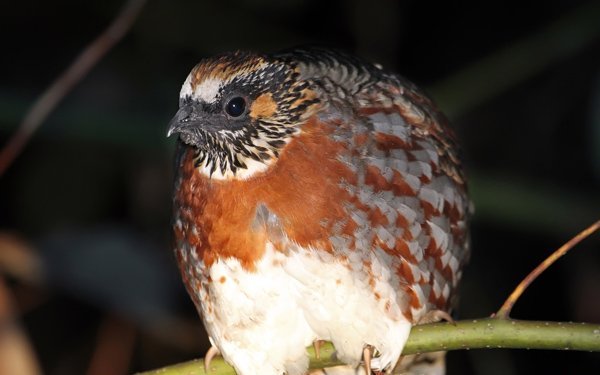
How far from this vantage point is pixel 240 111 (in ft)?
10.8

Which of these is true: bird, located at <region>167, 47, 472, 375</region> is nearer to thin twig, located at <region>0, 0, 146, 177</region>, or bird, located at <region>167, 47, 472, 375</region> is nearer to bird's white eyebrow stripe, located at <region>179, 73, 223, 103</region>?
bird's white eyebrow stripe, located at <region>179, 73, 223, 103</region>

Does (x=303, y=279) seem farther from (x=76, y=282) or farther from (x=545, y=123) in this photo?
(x=545, y=123)

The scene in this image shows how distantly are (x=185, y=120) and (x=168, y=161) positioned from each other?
2.46 meters

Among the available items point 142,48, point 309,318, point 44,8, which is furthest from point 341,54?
point 44,8

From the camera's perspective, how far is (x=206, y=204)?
3385 millimetres

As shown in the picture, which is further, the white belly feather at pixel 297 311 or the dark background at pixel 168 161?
the dark background at pixel 168 161

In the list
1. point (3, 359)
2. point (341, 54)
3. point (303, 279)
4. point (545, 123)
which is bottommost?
point (3, 359)

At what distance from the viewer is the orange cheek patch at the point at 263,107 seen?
3.31 m

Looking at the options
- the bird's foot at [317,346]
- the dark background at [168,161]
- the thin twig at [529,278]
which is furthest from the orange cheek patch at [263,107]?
the dark background at [168,161]

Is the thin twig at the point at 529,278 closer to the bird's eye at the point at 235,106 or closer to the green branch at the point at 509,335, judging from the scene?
the green branch at the point at 509,335

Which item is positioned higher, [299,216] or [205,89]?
[205,89]

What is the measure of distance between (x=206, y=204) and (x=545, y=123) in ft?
9.05

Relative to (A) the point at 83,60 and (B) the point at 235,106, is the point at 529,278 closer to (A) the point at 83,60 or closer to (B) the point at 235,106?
(B) the point at 235,106

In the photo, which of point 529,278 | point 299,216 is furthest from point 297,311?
point 529,278
